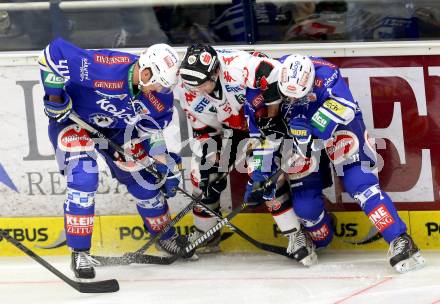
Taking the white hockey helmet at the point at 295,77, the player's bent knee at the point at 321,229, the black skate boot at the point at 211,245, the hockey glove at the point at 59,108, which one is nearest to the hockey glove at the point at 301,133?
the white hockey helmet at the point at 295,77

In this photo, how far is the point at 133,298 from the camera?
564 centimetres

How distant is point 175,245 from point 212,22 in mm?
1284

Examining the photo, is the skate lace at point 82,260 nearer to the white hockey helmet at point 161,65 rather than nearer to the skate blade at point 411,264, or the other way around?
the white hockey helmet at point 161,65

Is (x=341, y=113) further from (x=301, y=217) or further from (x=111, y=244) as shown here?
(x=111, y=244)

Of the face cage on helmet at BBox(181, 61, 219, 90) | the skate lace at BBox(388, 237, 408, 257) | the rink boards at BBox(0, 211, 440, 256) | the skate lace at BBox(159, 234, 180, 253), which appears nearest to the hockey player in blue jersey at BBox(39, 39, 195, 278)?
the face cage on helmet at BBox(181, 61, 219, 90)

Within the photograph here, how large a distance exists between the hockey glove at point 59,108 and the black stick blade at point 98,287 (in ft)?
2.77

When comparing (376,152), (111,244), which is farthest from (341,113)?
(111,244)

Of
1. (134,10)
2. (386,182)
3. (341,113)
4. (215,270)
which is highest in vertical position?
(134,10)

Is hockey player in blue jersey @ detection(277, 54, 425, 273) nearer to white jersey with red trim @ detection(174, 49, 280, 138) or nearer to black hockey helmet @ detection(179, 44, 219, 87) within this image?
white jersey with red trim @ detection(174, 49, 280, 138)

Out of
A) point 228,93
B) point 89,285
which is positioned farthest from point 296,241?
point 89,285

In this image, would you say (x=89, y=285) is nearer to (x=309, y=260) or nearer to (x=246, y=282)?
(x=246, y=282)

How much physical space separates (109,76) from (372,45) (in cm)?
147

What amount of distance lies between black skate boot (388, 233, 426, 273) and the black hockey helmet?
1.28 m

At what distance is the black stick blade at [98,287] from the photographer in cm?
571
